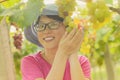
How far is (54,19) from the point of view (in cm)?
152

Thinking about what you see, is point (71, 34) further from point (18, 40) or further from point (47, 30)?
point (18, 40)

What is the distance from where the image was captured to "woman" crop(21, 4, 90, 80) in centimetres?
137

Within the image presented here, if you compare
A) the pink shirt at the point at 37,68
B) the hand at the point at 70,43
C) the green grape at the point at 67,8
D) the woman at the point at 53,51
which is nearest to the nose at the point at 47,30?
the woman at the point at 53,51

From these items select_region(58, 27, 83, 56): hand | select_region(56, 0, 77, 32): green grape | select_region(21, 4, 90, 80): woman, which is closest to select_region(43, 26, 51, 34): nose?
select_region(21, 4, 90, 80): woman

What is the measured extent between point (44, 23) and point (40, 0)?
1.37 feet

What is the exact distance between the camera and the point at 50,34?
1500 mm

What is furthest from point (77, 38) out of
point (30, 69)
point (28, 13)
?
point (30, 69)

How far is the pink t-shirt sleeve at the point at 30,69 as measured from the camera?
1745 mm

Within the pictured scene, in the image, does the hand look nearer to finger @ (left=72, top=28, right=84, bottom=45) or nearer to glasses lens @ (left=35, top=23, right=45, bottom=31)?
finger @ (left=72, top=28, right=84, bottom=45)

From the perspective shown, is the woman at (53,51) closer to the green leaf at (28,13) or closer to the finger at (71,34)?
the finger at (71,34)

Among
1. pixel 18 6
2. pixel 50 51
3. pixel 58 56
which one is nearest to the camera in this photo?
pixel 18 6

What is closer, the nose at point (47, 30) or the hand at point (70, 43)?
the hand at point (70, 43)

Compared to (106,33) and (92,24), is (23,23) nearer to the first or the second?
(92,24)

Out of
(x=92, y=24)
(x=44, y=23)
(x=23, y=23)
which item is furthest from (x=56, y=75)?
(x=92, y=24)
